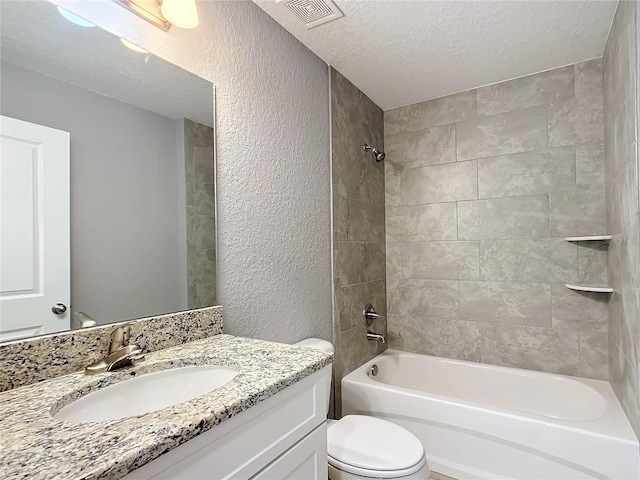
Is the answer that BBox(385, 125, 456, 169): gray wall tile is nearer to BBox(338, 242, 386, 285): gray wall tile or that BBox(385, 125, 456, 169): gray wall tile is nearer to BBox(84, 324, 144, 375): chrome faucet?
BBox(338, 242, 386, 285): gray wall tile

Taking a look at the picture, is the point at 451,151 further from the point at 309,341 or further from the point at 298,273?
the point at 309,341

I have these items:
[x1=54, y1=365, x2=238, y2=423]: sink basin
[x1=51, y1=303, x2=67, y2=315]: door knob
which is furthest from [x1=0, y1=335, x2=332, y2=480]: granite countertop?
[x1=51, y1=303, x2=67, y2=315]: door knob

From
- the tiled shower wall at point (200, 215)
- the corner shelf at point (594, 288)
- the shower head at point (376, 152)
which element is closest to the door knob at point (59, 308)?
the tiled shower wall at point (200, 215)

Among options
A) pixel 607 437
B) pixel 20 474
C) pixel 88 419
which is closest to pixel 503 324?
pixel 607 437

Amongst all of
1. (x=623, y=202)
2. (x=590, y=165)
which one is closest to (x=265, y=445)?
(x=623, y=202)

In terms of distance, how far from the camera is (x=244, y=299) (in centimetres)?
158

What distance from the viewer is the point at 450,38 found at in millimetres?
1950

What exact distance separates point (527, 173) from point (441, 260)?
2.77 ft

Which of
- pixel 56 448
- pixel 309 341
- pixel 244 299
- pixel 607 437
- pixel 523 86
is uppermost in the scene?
pixel 523 86

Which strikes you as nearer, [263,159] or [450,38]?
[263,159]

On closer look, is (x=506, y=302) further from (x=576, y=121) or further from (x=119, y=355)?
(x=119, y=355)

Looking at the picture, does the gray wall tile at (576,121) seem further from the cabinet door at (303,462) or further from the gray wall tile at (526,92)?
the cabinet door at (303,462)

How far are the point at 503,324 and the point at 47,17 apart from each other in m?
2.85

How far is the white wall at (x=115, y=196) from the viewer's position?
1.00 metres
